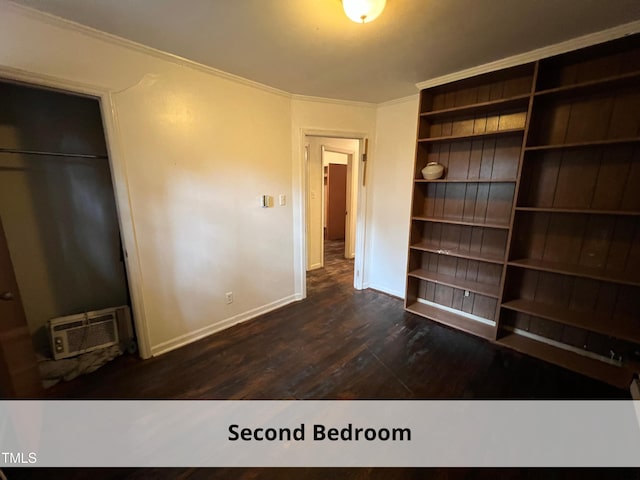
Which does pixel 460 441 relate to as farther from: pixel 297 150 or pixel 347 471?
pixel 297 150

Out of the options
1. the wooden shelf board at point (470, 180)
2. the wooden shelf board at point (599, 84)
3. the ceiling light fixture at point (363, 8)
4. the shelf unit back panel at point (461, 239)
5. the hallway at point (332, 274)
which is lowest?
the hallway at point (332, 274)

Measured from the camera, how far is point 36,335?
1985 mm

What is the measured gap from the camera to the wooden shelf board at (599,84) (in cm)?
161

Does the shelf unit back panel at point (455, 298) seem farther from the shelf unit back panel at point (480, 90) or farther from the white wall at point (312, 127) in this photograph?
the shelf unit back panel at point (480, 90)

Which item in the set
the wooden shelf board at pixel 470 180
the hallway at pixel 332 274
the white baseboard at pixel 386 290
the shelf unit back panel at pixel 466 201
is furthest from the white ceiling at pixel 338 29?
the hallway at pixel 332 274

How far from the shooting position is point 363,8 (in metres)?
1.26

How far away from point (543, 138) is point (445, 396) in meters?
2.21

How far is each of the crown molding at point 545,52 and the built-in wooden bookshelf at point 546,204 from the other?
62mm

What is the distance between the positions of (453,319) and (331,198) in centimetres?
420

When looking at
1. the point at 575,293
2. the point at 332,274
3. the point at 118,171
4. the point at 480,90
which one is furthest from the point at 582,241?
the point at 118,171

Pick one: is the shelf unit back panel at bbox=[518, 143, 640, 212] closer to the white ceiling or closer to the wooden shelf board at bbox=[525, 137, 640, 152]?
the wooden shelf board at bbox=[525, 137, 640, 152]

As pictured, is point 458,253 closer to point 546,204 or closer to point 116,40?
point 546,204

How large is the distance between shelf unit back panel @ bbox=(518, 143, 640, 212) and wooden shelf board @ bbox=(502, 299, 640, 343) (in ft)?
2.78

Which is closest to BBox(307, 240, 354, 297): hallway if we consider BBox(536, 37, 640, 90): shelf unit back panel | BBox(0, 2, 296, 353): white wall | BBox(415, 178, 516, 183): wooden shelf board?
BBox(0, 2, 296, 353): white wall
